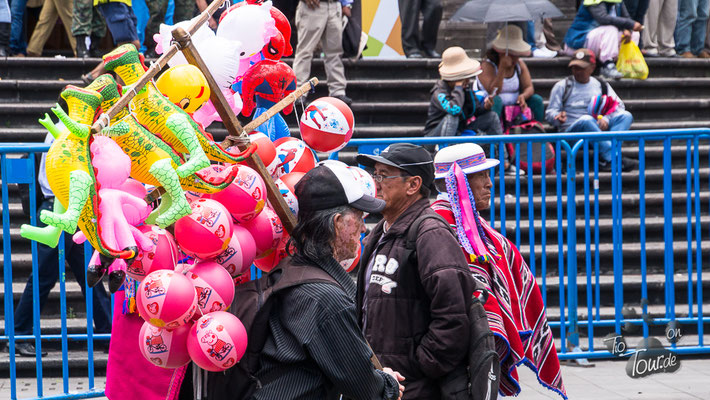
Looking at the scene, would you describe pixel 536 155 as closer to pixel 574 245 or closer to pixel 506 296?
pixel 574 245

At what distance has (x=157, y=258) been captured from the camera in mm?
3162

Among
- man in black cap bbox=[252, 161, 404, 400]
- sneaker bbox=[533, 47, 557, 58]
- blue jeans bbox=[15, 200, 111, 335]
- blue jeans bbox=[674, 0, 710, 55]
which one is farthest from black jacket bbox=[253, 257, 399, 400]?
blue jeans bbox=[674, 0, 710, 55]

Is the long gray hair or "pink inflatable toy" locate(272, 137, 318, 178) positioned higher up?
"pink inflatable toy" locate(272, 137, 318, 178)

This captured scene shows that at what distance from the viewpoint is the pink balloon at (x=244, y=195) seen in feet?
10.7

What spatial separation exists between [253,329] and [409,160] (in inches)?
59.3

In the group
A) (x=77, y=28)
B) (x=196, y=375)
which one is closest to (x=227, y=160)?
(x=196, y=375)

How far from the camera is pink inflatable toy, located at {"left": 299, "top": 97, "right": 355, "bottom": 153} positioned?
3.85 m

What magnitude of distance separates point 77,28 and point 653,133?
680 centimetres

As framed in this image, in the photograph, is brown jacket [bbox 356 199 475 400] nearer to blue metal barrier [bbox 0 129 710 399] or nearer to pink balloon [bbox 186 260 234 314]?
pink balloon [bbox 186 260 234 314]

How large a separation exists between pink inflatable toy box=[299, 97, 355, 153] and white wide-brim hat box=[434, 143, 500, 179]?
1066mm

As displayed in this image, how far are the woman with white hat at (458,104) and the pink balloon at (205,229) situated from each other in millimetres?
6349

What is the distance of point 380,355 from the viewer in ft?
14.0

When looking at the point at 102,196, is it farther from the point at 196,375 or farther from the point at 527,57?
the point at 527,57

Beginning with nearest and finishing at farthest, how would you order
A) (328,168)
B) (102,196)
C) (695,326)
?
(102,196), (328,168), (695,326)
